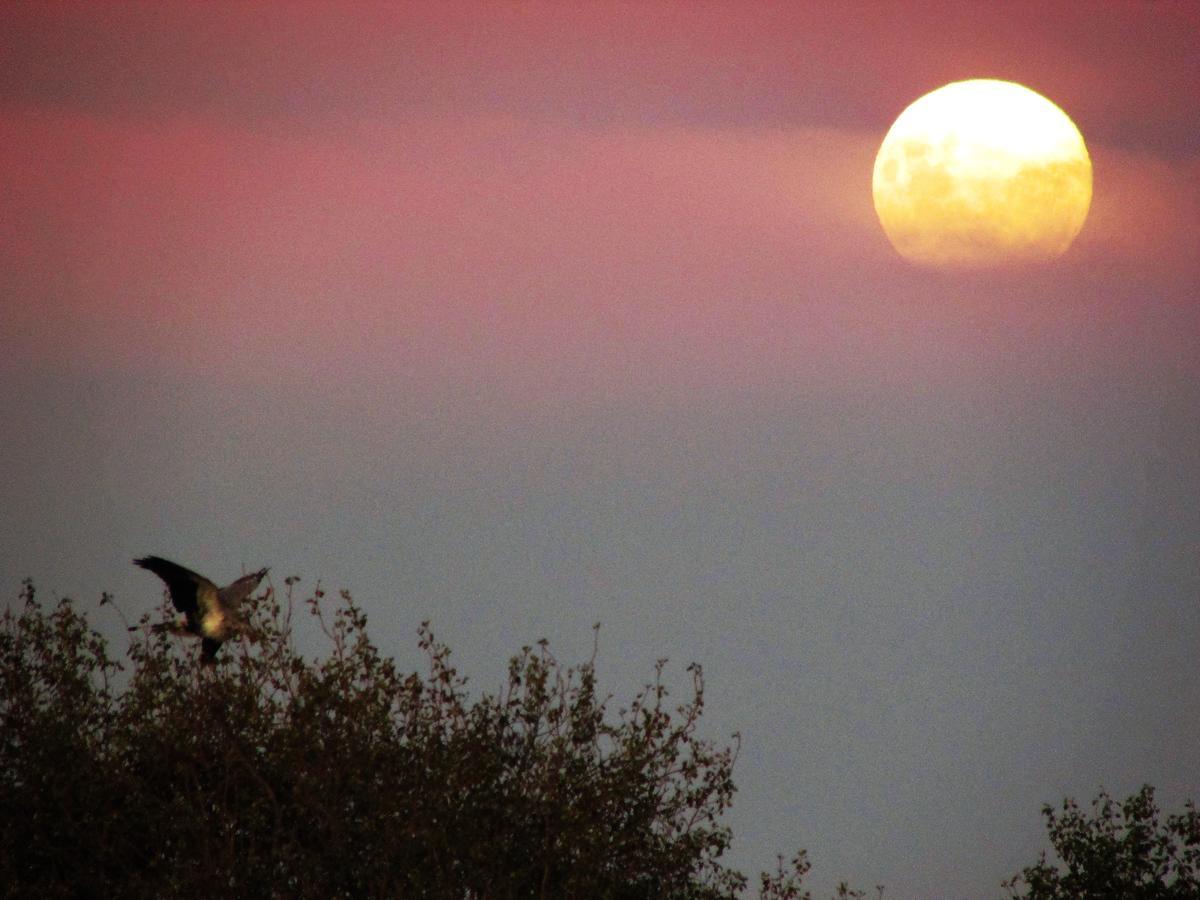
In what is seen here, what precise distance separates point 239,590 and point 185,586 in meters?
0.83

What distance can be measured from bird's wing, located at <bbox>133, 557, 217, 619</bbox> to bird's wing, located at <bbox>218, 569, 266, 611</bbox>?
15cm

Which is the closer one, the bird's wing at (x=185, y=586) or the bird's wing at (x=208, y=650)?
the bird's wing at (x=208, y=650)

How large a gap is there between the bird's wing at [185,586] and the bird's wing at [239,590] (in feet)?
0.49

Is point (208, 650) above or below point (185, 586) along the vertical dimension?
below

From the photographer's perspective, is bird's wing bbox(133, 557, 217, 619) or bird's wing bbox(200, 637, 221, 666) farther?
bird's wing bbox(133, 557, 217, 619)

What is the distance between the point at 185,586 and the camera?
22.7 m

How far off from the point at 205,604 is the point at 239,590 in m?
0.44

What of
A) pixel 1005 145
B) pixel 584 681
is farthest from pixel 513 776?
pixel 1005 145

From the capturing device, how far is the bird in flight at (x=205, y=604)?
2197cm

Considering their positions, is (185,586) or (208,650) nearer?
(208,650)

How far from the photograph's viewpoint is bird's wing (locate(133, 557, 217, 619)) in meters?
22.3

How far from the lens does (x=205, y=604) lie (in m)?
22.3

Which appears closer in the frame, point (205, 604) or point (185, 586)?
point (205, 604)

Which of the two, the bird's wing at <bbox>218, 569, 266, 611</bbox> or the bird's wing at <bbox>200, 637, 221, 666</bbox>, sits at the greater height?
the bird's wing at <bbox>218, 569, 266, 611</bbox>
